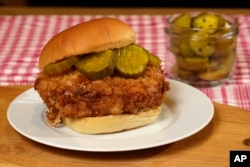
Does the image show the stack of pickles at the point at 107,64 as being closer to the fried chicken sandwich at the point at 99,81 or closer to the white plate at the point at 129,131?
the fried chicken sandwich at the point at 99,81

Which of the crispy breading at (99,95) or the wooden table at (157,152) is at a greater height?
the crispy breading at (99,95)

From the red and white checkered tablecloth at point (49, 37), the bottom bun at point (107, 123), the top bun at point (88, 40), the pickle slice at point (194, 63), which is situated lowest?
the red and white checkered tablecloth at point (49, 37)

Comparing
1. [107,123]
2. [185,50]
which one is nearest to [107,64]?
[107,123]

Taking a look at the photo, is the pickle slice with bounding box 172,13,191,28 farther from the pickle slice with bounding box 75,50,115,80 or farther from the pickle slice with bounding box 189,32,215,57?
the pickle slice with bounding box 75,50,115,80

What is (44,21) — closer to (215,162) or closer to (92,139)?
(92,139)

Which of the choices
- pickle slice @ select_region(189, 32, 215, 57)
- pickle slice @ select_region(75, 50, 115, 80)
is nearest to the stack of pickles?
pickle slice @ select_region(75, 50, 115, 80)

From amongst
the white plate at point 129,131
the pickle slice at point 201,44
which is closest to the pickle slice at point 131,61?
the white plate at point 129,131

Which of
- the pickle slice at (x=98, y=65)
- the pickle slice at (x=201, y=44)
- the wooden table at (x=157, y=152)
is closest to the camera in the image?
the wooden table at (x=157, y=152)

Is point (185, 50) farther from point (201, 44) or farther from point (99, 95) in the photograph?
point (99, 95)
